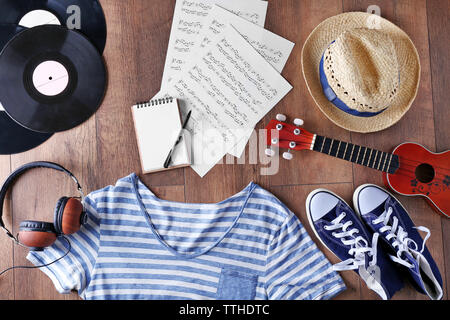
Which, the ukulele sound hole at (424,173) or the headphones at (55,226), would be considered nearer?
the headphones at (55,226)

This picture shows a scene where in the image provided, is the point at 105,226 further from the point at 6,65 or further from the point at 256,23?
the point at 256,23

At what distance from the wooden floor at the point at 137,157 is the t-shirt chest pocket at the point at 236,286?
0.20m

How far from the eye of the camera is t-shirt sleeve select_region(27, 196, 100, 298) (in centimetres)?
83

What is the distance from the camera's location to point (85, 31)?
883 mm

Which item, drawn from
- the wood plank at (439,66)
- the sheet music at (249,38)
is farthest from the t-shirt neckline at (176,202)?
the wood plank at (439,66)

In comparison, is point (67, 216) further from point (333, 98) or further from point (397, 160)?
point (397, 160)

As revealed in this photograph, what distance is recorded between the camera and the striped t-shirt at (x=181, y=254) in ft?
2.74

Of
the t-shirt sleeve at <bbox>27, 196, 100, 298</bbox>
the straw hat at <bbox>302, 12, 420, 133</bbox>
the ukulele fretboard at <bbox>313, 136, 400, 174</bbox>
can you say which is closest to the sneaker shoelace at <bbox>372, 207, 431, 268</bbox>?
the ukulele fretboard at <bbox>313, 136, 400, 174</bbox>

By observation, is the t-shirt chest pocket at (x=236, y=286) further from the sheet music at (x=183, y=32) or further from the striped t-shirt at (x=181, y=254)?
the sheet music at (x=183, y=32)

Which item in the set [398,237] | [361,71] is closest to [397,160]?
[398,237]

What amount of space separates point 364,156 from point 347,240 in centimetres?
23

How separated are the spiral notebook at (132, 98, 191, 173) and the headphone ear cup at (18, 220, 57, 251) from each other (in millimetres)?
263

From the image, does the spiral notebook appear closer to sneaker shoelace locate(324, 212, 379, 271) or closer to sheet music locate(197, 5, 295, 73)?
sheet music locate(197, 5, 295, 73)

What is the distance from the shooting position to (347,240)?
0.89 meters
